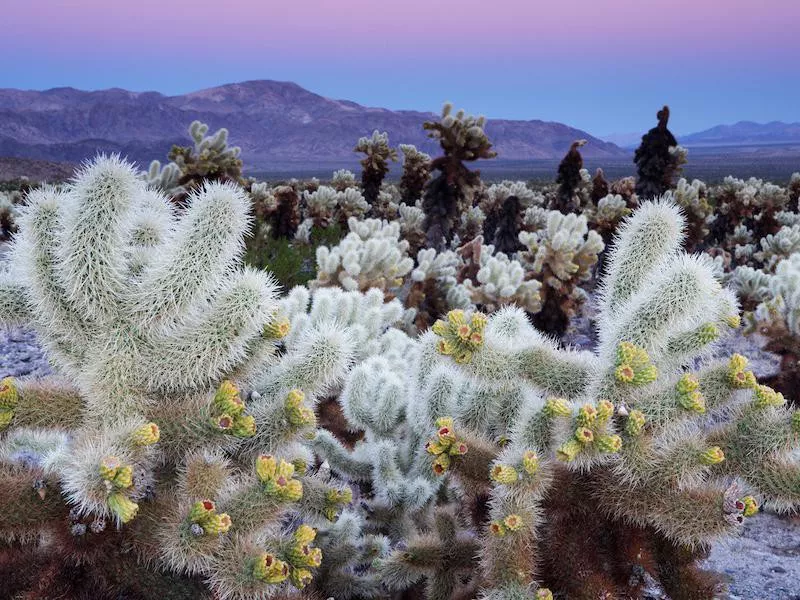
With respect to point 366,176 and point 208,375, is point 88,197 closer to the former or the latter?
point 208,375

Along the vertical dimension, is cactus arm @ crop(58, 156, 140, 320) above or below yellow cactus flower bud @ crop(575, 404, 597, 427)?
above

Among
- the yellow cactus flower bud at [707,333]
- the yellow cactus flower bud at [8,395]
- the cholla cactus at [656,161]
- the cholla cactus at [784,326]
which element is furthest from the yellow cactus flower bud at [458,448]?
the cholla cactus at [656,161]

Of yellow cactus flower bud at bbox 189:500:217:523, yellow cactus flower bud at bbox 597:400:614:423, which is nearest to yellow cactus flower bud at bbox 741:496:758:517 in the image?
yellow cactus flower bud at bbox 597:400:614:423

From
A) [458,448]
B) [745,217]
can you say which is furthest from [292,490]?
[745,217]

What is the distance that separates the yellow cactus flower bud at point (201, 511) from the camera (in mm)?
1681

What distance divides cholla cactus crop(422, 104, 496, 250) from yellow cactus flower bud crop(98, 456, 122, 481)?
8.07 metres

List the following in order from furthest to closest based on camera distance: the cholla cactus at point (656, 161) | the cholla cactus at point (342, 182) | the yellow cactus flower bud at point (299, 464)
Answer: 1. the cholla cactus at point (342, 182)
2. the cholla cactus at point (656, 161)
3. the yellow cactus flower bud at point (299, 464)

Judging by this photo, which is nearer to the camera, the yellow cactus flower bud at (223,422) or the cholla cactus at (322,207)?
the yellow cactus flower bud at (223,422)

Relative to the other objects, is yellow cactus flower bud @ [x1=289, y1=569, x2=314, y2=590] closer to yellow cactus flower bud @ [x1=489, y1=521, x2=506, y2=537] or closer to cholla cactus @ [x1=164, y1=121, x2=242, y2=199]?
yellow cactus flower bud @ [x1=489, y1=521, x2=506, y2=537]

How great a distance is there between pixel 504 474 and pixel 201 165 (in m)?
6.90

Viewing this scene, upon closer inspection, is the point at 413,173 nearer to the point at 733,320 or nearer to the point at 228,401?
the point at 733,320

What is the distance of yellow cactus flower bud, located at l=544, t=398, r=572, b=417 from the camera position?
5.99ft

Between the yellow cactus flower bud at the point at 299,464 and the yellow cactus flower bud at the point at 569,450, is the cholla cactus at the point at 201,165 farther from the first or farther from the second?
the yellow cactus flower bud at the point at 569,450

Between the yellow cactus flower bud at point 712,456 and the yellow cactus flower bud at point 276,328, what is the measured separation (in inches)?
49.6
